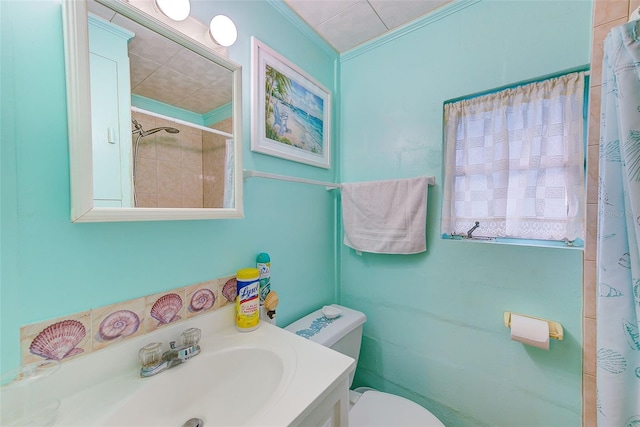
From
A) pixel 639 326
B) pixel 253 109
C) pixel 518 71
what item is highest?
pixel 518 71

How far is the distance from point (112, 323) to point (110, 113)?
558mm

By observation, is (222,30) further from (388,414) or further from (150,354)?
(388,414)

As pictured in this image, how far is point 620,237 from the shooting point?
693 millimetres

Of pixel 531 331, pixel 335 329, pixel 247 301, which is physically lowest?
pixel 335 329

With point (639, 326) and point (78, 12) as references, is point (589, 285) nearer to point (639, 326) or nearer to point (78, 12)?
point (639, 326)

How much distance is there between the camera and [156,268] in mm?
692

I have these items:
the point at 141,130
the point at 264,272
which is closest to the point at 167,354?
the point at 264,272

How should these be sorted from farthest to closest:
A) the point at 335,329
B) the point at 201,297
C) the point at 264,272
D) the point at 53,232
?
1. the point at 335,329
2. the point at 264,272
3. the point at 201,297
4. the point at 53,232

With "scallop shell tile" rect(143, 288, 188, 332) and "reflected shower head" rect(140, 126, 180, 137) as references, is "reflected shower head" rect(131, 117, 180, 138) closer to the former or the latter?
"reflected shower head" rect(140, 126, 180, 137)

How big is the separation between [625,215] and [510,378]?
2.58ft

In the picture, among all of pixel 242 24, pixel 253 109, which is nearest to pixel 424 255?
pixel 253 109

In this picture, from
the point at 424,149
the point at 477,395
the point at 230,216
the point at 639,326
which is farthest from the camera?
the point at 424,149

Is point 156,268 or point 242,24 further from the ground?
point 242,24

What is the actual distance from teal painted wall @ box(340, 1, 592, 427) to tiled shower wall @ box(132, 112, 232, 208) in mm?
847
